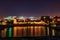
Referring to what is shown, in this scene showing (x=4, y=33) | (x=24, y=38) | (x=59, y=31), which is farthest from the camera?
(x=4, y=33)

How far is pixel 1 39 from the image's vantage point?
11.4 ft

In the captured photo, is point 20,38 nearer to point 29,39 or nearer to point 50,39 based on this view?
point 29,39

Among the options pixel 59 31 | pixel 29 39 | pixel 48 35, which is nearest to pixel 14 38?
pixel 29 39

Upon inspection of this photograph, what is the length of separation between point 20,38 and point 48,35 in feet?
2.53

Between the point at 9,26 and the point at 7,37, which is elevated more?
the point at 9,26

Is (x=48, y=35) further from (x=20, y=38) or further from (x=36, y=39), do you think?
(x=20, y=38)

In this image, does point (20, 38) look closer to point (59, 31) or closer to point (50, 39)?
point (50, 39)

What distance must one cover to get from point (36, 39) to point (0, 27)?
1.02 meters

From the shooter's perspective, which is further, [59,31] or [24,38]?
[24,38]

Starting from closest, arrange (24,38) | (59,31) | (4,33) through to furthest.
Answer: (59,31), (24,38), (4,33)

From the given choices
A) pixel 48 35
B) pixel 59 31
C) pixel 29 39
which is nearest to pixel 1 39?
pixel 29 39

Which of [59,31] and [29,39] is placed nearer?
[59,31]

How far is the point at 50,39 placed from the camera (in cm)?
355

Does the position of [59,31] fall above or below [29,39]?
above
